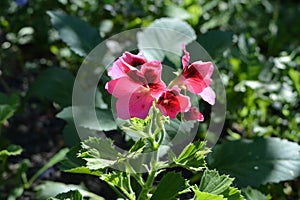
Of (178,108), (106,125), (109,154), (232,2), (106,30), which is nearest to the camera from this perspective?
(178,108)

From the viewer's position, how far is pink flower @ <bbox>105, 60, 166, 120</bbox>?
3.32ft

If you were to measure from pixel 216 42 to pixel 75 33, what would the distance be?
47cm

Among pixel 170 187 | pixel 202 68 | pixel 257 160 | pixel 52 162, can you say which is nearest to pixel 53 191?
pixel 52 162

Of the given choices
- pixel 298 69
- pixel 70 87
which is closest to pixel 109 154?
pixel 70 87

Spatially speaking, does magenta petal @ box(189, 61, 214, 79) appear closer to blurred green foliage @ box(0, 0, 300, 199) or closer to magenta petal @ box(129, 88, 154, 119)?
magenta petal @ box(129, 88, 154, 119)

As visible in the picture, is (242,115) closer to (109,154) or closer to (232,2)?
(232,2)

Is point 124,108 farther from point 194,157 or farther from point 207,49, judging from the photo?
point 207,49

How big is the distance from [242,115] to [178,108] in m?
1.03

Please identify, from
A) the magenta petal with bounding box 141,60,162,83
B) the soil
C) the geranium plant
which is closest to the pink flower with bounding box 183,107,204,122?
the geranium plant

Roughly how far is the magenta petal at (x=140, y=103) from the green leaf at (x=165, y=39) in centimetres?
58

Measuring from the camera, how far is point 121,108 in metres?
1.02

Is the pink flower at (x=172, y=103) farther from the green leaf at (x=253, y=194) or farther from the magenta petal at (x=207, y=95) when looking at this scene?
the green leaf at (x=253, y=194)

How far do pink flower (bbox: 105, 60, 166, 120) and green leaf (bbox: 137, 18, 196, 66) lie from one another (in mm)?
578

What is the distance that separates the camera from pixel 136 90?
1024mm
